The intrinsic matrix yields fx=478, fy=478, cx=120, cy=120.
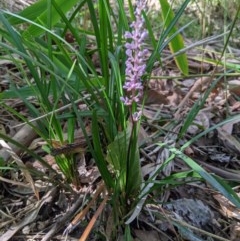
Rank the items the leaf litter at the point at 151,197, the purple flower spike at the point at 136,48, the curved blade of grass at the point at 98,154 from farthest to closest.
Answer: the leaf litter at the point at 151,197
the curved blade of grass at the point at 98,154
the purple flower spike at the point at 136,48

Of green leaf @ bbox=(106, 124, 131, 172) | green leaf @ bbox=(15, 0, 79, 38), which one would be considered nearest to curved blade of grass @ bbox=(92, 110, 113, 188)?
green leaf @ bbox=(106, 124, 131, 172)

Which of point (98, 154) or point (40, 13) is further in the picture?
point (40, 13)

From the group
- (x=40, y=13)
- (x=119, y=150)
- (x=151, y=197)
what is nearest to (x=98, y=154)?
(x=119, y=150)

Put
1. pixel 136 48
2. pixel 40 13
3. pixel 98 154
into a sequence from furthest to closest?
pixel 40 13 < pixel 98 154 < pixel 136 48

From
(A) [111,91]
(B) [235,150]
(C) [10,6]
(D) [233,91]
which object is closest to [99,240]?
(A) [111,91]

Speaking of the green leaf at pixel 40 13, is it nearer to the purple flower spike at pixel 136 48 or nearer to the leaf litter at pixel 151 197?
the leaf litter at pixel 151 197

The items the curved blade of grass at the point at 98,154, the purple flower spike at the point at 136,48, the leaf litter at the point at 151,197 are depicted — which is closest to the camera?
the purple flower spike at the point at 136,48

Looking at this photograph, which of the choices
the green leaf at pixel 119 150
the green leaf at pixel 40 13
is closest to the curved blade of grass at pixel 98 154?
the green leaf at pixel 119 150

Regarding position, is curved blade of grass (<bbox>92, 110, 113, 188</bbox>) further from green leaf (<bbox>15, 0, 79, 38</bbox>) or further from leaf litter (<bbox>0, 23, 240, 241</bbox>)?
green leaf (<bbox>15, 0, 79, 38</bbox>)

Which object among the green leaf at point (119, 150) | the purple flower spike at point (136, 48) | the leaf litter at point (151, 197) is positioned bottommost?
the leaf litter at point (151, 197)

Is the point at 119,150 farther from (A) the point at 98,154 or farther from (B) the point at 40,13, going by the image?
(B) the point at 40,13

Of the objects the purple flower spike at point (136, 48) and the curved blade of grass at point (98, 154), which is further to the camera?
the curved blade of grass at point (98, 154)
